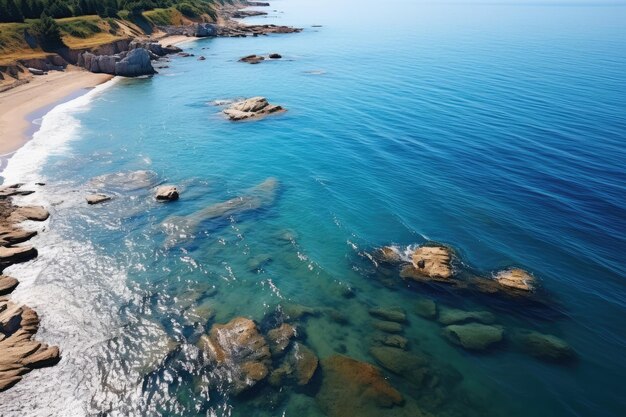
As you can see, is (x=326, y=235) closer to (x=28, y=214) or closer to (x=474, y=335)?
(x=474, y=335)

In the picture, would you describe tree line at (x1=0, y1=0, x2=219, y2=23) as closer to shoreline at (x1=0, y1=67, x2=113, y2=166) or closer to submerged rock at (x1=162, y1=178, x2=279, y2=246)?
shoreline at (x1=0, y1=67, x2=113, y2=166)

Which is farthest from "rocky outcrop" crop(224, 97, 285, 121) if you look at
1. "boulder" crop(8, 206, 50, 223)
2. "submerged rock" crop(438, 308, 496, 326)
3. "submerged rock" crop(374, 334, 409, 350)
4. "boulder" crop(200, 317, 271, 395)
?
"submerged rock" crop(438, 308, 496, 326)

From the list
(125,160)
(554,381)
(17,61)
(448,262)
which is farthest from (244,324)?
(17,61)

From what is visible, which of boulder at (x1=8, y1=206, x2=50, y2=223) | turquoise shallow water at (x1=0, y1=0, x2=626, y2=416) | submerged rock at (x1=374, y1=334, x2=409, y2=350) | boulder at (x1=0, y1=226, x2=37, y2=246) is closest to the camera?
turquoise shallow water at (x1=0, y1=0, x2=626, y2=416)

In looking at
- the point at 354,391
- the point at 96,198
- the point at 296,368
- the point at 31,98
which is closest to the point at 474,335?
the point at 354,391

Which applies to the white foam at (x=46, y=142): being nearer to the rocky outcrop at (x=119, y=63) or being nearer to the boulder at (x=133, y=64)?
the boulder at (x=133, y=64)

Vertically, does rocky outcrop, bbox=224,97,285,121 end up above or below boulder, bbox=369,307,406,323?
above

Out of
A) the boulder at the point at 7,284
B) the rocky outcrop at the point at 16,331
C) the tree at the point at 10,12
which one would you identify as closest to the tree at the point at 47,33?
the tree at the point at 10,12
